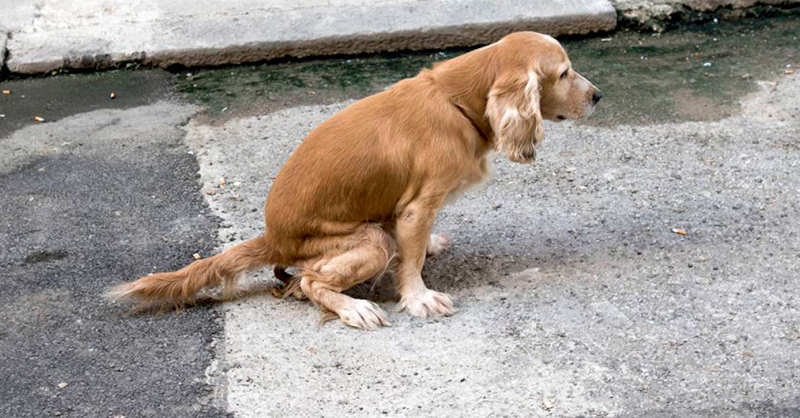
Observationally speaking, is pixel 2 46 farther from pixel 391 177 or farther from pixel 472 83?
pixel 472 83

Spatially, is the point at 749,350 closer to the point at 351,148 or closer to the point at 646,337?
the point at 646,337

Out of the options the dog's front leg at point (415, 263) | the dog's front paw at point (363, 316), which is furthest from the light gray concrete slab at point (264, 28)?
the dog's front paw at point (363, 316)

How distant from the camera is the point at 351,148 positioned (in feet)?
14.3

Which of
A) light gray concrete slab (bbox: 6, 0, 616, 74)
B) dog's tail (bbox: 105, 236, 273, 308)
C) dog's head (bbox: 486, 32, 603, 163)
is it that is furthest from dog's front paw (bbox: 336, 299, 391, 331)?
light gray concrete slab (bbox: 6, 0, 616, 74)

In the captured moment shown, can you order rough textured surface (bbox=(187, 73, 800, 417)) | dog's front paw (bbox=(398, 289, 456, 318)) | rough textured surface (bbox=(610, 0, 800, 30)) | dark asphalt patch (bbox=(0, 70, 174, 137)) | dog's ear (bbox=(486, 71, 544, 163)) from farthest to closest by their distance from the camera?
rough textured surface (bbox=(610, 0, 800, 30)) < dark asphalt patch (bbox=(0, 70, 174, 137)) < dog's front paw (bbox=(398, 289, 456, 318)) < dog's ear (bbox=(486, 71, 544, 163)) < rough textured surface (bbox=(187, 73, 800, 417))

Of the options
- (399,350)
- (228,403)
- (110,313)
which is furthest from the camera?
(110,313)

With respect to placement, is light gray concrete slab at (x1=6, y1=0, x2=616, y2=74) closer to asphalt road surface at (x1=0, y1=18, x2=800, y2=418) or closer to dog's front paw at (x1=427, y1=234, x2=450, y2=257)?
asphalt road surface at (x1=0, y1=18, x2=800, y2=418)

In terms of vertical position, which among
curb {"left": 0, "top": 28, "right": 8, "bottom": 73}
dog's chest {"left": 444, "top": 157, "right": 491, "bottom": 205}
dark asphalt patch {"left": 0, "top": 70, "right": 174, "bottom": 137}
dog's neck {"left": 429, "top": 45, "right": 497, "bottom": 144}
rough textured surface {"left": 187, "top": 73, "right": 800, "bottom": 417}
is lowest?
rough textured surface {"left": 187, "top": 73, "right": 800, "bottom": 417}

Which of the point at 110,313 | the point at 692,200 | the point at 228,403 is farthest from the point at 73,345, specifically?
the point at 692,200

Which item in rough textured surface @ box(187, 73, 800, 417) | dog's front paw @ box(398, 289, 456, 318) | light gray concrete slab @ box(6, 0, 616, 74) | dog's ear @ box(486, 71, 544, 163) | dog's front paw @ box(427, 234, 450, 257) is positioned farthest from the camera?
light gray concrete slab @ box(6, 0, 616, 74)

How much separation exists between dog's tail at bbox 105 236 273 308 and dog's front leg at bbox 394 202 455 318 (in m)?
0.60

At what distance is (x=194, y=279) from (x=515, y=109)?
5.12ft

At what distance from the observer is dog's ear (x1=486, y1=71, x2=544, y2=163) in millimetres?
4293

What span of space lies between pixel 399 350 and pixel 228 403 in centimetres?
73
